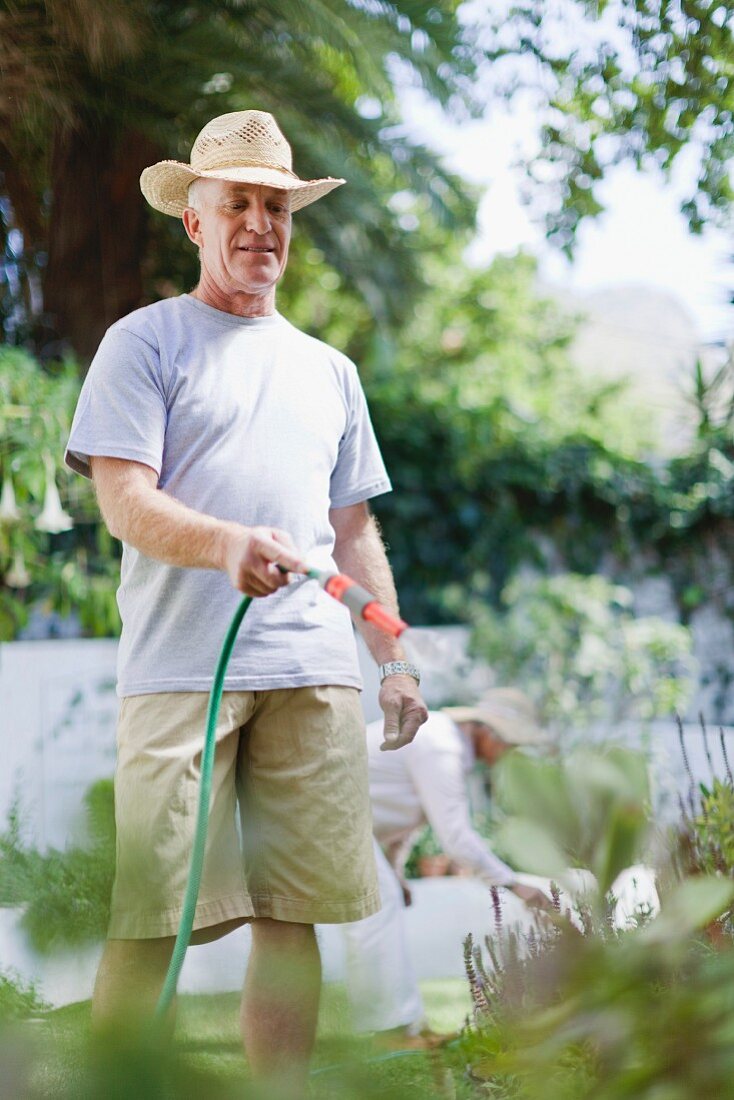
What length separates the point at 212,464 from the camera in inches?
62.4

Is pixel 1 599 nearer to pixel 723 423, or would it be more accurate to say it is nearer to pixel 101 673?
pixel 101 673

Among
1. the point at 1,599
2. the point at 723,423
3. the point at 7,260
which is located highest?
the point at 7,260

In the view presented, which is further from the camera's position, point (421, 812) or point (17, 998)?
point (421, 812)

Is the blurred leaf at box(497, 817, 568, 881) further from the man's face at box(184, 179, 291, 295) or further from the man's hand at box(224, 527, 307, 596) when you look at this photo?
the man's face at box(184, 179, 291, 295)

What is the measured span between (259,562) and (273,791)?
44 cm

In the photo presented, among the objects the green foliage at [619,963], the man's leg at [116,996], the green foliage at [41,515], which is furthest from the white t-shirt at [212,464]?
the green foliage at [41,515]

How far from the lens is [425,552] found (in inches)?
209

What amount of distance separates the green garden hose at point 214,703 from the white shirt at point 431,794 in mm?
1138

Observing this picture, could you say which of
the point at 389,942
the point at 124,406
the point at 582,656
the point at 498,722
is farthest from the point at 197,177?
the point at 582,656

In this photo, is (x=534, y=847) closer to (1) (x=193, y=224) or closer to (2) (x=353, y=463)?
(2) (x=353, y=463)

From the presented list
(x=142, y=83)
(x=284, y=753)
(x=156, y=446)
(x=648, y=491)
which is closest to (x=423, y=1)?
(x=142, y=83)

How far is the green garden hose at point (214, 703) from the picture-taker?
1.32 metres

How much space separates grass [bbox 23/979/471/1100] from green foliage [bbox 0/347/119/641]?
2.16 meters

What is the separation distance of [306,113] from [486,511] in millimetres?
2772
